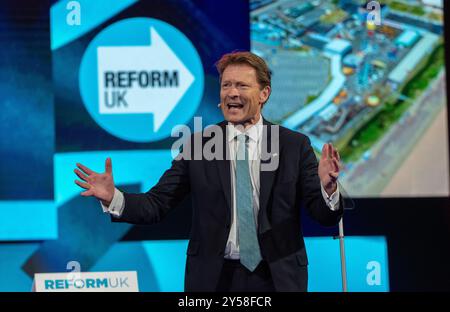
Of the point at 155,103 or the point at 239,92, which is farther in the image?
the point at 155,103

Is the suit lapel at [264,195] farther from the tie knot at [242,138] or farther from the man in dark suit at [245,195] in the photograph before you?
the tie knot at [242,138]

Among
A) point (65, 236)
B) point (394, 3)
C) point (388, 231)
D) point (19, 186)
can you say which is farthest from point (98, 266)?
point (394, 3)

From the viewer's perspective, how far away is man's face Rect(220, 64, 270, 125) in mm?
3045

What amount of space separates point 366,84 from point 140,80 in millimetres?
1553

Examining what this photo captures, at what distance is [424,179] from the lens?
5.14 m

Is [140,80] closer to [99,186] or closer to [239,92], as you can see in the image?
[239,92]

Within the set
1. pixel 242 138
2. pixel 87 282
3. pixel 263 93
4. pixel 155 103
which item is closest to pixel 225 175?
pixel 242 138

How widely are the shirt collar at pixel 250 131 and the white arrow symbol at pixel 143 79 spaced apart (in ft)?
6.43

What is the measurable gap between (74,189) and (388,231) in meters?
2.18

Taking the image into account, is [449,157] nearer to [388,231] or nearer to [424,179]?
[424,179]

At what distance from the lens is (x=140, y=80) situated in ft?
16.4

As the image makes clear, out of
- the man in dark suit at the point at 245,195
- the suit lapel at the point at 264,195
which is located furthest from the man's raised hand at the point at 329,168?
the suit lapel at the point at 264,195

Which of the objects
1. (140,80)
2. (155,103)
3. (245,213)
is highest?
(140,80)

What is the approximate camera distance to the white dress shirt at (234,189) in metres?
2.88
